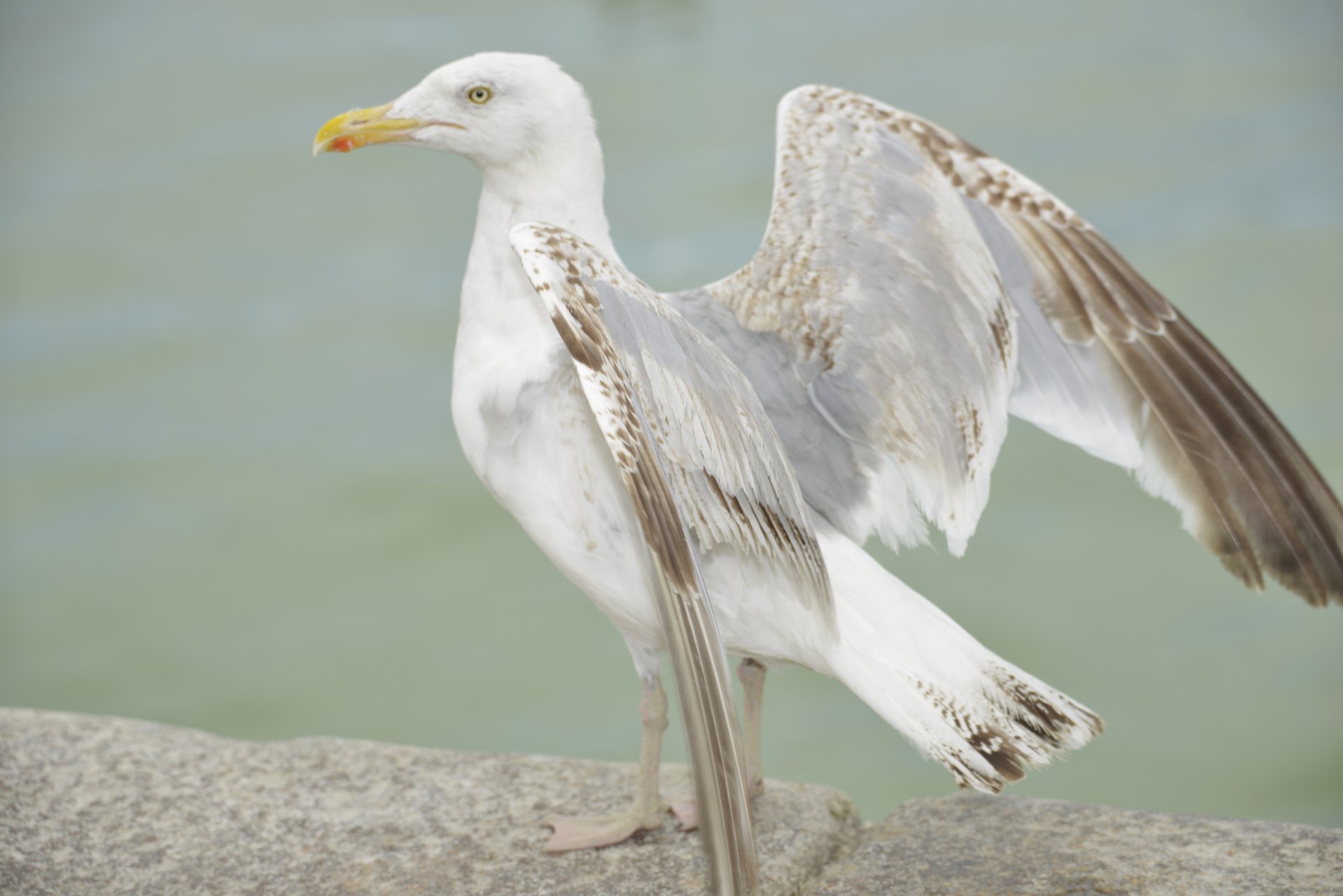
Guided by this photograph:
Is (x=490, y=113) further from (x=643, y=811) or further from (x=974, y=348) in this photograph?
(x=643, y=811)

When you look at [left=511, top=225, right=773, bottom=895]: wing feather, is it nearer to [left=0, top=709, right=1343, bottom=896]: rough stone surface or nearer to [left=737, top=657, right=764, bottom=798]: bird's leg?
[left=0, top=709, right=1343, bottom=896]: rough stone surface

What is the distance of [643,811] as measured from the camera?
7.70ft

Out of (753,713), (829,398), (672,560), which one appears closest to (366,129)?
(829,398)

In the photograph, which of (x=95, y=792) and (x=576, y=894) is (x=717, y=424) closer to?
(x=576, y=894)

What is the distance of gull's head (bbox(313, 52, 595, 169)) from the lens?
7.30 feet

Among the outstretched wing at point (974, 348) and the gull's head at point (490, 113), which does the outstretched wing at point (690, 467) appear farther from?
the gull's head at point (490, 113)

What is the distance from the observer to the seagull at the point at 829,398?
6.04 ft

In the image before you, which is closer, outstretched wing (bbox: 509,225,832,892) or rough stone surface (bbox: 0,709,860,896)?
outstretched wing (bbox: 509,225,832,892)

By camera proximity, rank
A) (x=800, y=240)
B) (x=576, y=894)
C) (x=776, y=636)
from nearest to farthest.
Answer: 1. (x=776, y=636)
2. (x=576, y=894)
3. (x=800, y=240)

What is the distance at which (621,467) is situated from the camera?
164cm

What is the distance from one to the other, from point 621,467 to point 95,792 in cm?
146

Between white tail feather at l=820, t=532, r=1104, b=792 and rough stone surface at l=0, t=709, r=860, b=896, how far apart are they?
49cm

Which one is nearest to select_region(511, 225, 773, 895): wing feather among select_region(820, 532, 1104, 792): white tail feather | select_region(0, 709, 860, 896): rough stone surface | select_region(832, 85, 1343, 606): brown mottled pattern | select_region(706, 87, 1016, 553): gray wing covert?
select_region(820, 532, 1104, 792): white tail feather

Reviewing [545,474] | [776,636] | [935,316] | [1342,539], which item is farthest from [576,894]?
[1342,539]
